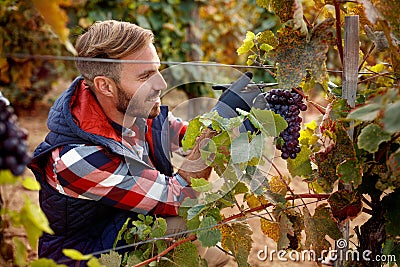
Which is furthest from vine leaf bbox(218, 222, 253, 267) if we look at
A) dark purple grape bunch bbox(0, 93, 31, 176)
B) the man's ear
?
dark purple grape bunch bbox(0, 93, 31, 176)

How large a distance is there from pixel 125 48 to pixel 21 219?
969 millimetres

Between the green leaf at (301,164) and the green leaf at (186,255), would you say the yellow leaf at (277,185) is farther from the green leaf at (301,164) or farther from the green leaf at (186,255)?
the green leaf at (186,255)

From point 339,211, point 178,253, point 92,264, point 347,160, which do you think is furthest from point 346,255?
point 92,264

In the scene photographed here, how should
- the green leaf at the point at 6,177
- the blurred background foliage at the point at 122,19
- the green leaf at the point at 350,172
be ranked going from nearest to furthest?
the green leaf at the point at 6,177
the green leaf at the point at 350,172
the blurred background foliage at the point at 122,19

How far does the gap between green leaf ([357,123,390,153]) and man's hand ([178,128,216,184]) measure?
1.64ft

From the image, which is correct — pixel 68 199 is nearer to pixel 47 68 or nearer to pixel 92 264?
pixel 92 264

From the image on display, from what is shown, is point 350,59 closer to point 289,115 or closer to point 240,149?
point 289,115

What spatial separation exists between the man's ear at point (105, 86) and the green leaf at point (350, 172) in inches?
31.0

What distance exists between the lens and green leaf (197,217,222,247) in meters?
1.31

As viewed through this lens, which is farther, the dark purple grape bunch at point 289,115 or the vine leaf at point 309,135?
the vine leaf at point 309,135

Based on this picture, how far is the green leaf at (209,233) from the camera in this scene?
131 centimetres

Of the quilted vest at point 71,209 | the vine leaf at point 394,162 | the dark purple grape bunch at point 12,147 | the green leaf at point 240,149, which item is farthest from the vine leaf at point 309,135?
the dark purple grape bunch at point 12,147

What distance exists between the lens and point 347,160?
49.4 inches

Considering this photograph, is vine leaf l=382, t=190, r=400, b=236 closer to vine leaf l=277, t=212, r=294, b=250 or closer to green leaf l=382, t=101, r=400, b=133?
vine leaf l=277, t=212, r=294, b=250
